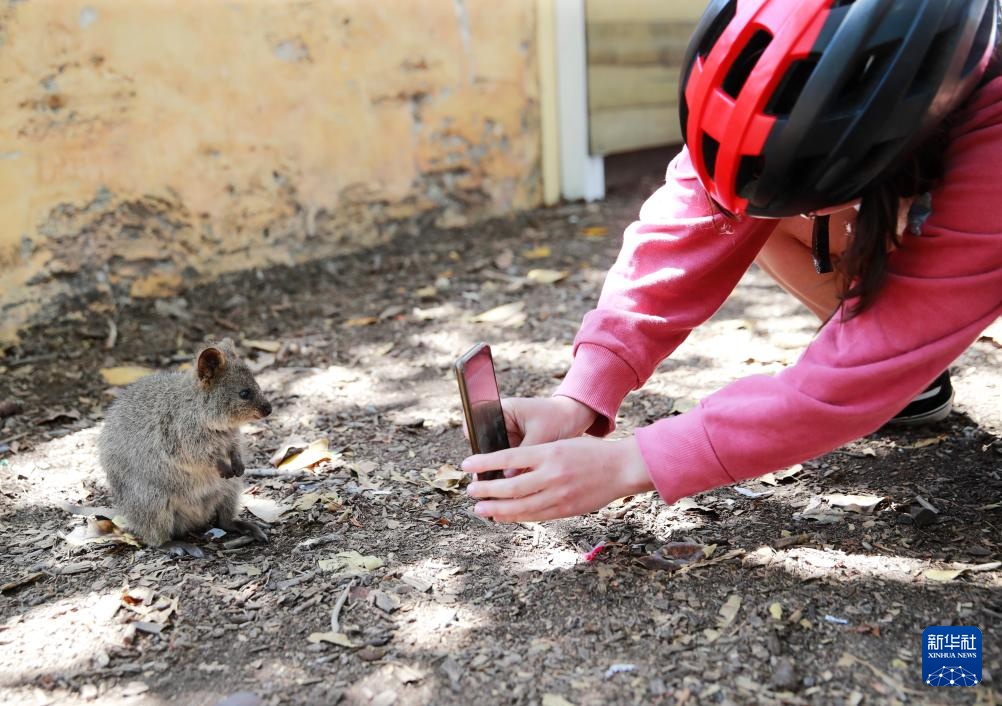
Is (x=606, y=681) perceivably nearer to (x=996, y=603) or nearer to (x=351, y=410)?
(x=996, y=603)

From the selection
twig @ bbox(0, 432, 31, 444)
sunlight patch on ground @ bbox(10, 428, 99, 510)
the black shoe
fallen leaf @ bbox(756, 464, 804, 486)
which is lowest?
sunlight patch on ground @ bbox(10, 428, 99, 510)

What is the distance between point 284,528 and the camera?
2.39 meters

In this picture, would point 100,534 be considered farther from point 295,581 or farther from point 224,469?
point 295,581

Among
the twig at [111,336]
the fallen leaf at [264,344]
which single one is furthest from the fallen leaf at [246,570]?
the twig at [111,336]

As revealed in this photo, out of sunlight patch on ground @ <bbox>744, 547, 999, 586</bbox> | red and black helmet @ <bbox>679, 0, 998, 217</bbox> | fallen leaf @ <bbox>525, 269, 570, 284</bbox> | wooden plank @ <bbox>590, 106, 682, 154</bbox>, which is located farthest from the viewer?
wooden plank @ <bbox>590, 106, 682, 154</bbox>

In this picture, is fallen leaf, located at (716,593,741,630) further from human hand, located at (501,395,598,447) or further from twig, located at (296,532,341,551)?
twig, located at (296,532,341,551)

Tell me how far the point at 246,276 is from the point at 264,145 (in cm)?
59

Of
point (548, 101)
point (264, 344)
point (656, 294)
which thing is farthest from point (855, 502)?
point (548, 101)

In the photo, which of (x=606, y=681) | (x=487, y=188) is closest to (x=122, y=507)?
(x=606, y=681)

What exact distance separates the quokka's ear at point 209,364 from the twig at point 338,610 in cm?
67

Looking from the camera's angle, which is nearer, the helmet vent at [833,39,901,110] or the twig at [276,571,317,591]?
the helmet vent at [833,39,901,110]

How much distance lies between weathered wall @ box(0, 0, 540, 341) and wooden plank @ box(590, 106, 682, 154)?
1.53 ft

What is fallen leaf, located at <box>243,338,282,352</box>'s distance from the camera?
12.0ft

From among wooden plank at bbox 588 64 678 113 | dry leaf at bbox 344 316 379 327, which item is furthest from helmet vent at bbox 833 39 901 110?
wooden plank at bbox 588 64 678 113
